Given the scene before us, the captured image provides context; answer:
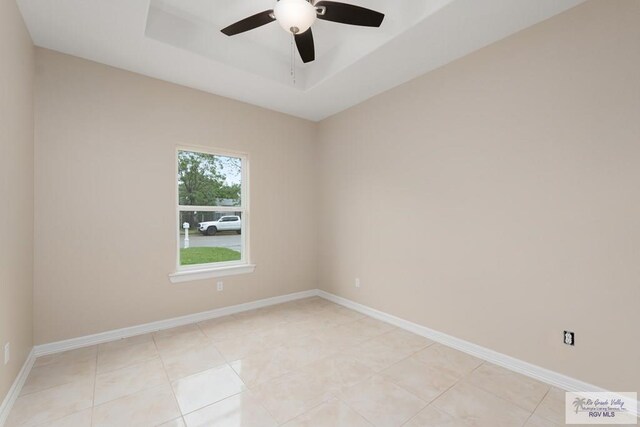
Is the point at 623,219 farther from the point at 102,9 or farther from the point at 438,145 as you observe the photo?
the point at 102,9

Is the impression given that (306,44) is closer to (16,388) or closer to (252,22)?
(252,22)

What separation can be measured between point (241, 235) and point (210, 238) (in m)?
0.42

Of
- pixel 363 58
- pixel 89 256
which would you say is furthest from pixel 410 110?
pixel 89 256

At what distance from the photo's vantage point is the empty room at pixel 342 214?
1897 mm

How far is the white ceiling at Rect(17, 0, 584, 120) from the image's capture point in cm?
214

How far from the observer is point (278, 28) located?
9.28ft

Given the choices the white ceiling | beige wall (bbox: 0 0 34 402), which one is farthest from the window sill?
the white ceiling

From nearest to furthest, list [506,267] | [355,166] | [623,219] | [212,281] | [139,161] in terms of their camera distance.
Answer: [623,219] → [506,267] → [139,161] → [212,281] → [355,166]

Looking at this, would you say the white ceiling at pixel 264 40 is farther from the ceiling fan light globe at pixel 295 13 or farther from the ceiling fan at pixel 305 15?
the ceiling fan light globe at pixel 295 13

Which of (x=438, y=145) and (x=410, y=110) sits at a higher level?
(x=410, y=110)

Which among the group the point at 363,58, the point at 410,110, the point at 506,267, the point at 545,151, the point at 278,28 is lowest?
the point at 506,267

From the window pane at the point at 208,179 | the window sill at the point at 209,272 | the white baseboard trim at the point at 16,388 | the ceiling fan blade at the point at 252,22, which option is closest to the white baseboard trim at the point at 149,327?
the white baseboard trim at the point at 16,388

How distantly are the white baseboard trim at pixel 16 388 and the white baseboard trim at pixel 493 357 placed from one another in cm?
317

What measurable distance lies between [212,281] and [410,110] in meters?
3.10
